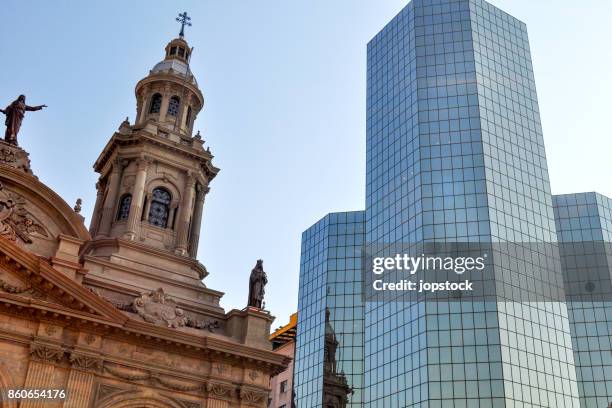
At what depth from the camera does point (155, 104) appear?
45.8 metres

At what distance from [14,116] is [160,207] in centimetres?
974

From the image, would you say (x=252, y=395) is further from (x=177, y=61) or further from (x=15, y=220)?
(x=177, y=61)

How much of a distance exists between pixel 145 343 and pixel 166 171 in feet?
43.7

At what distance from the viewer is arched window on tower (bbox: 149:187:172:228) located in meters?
40.5

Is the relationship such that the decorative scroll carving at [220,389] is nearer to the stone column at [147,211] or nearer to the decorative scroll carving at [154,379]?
the decorative scroll carving at [154,379]

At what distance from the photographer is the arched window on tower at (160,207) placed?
4050 centimetres

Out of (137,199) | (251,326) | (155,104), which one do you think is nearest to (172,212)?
(137,199)

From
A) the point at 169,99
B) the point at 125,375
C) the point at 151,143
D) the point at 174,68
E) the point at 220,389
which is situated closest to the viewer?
the point at 125,375

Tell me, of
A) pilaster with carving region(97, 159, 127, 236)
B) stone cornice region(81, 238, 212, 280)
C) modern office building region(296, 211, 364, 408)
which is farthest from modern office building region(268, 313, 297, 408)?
pilaster with carving region(97, 159, 127, 236)

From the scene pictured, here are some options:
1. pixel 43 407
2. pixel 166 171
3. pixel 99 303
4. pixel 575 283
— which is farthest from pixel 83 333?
pixel 575 283

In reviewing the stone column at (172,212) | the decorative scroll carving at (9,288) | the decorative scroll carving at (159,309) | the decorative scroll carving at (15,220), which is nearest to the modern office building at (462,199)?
the stone column at (172,212)

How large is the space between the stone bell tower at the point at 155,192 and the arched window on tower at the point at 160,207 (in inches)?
2.4

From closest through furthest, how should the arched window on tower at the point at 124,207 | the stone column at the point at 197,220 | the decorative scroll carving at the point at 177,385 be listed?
the decorative scroll carving at the point at 177,385 < the arched window on tower at the point at 124,207 < the stone column at the point at 197,220

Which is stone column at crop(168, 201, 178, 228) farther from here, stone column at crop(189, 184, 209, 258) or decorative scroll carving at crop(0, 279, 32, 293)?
decorative scroll carving at crop(0, 279, 32, 293)
